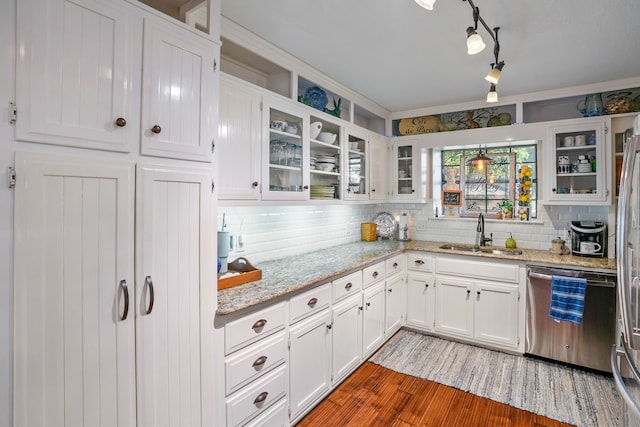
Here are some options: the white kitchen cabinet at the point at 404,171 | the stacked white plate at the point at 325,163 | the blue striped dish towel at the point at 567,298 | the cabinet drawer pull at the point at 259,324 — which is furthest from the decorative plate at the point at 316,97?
the blue striped dish towel at the point at 567,298

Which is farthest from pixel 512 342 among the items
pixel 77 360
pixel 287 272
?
pixel 77 360

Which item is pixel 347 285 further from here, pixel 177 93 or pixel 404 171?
pixel 404 171

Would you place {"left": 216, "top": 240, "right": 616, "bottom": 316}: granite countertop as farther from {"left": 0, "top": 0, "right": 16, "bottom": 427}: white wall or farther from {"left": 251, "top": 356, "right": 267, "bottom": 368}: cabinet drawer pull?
{"left": 0, "top": 0, "right": 16, "bottom": 427}: white wall

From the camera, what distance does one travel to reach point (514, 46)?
2.26m

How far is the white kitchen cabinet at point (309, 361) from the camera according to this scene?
2.02 meters

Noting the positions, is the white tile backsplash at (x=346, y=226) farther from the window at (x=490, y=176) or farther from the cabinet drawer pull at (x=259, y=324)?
the cabinet drawer pull at (x=259, y=324)

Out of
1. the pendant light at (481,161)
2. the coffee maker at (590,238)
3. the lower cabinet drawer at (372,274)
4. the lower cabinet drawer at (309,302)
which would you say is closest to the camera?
the lower cabinet drawer at (309,302)

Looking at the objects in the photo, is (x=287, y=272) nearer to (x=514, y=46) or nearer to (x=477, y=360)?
(x=477, y=360)

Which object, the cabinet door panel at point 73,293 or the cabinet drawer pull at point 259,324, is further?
the cabinet drawer pull at point 259,324

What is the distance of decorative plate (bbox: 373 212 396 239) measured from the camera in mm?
4188

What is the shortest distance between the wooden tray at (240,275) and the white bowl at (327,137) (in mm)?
1314

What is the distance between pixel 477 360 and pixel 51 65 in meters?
3.52

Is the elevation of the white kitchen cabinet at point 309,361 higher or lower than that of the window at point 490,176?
lower

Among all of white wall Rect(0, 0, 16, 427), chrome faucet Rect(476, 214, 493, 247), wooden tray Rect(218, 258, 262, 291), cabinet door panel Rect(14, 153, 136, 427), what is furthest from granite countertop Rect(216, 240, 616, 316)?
white wall Rect(0, 0, 16, 427)
